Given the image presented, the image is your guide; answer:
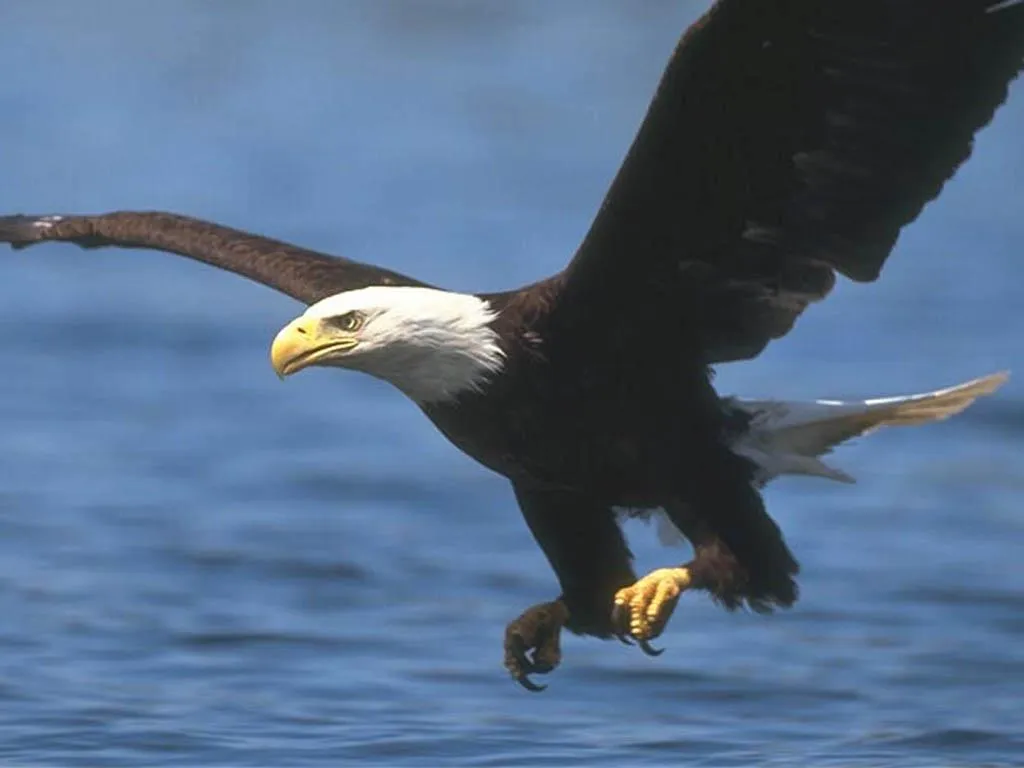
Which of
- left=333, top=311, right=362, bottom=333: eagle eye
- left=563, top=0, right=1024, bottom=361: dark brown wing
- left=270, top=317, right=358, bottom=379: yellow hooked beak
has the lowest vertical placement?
left=270, top=317, right=358, bottom=379: yellow hooked beak

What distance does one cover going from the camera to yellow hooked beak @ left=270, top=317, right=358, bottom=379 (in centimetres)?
827

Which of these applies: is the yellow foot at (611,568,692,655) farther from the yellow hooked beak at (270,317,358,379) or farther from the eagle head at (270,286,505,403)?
the yellow hooked beak at (270,317,358,379)

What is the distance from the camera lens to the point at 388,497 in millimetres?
14086

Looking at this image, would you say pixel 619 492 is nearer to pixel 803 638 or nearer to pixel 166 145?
pixel 803 638

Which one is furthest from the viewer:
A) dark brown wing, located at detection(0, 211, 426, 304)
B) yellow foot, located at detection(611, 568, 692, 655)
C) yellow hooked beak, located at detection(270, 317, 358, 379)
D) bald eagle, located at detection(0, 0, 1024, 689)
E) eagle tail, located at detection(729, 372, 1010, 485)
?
dark brown wing, located at detection(0, 211, 426, 304)

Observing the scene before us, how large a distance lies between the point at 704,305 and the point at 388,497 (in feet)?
18.8

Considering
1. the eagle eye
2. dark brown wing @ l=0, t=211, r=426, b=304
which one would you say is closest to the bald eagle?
the eagle eye

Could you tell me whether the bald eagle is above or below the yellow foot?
above

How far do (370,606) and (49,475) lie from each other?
2.42 m

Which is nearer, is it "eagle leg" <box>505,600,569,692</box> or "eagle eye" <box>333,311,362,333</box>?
"eagle eye" <box>333,311,362,333</box>

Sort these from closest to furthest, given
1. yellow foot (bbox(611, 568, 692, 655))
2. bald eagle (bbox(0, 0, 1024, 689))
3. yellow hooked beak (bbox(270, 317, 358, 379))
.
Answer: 1. bald eagle (bbox(0, 0, 1024, 689))
2. yellow hooked beak (bbox(270, 317, 358, 379))
3. yellow foot (bbox(611, 568, 692, 655))

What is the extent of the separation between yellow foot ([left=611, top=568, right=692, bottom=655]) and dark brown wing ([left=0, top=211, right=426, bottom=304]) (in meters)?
1.02

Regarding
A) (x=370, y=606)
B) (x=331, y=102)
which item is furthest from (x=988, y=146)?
(x=370, y=606)

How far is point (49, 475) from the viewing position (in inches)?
571
